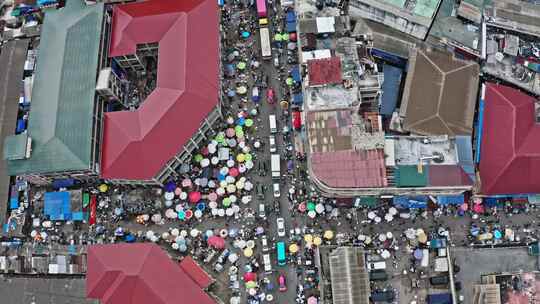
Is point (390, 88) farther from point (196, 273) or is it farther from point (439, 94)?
point (196, 273)

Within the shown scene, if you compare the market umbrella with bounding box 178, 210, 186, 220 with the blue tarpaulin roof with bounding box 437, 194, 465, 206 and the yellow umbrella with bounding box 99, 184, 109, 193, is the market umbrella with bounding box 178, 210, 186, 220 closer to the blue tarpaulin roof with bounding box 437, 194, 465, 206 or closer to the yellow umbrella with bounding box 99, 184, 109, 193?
the yellow umbrella with bounding box 99, 184, 109, 193

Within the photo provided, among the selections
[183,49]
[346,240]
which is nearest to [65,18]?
[183,49]

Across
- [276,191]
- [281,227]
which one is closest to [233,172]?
[276,191]

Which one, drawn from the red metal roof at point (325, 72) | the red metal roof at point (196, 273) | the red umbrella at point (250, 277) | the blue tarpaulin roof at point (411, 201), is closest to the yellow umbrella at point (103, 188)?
the red metal roof at point (196, 273)

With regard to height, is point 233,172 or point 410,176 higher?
point 233,172

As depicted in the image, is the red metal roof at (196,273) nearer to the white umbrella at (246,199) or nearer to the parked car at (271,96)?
the white umbrella at (246,199)

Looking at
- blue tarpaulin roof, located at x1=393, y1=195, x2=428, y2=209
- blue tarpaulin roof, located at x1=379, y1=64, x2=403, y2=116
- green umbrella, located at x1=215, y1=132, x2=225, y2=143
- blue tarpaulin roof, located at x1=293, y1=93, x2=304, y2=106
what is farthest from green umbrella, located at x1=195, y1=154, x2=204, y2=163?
blue tarpaulin roof, located at x1=393, y1=195, x2=428, y2=209
